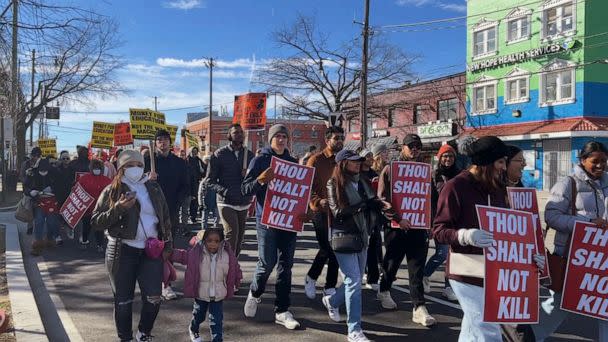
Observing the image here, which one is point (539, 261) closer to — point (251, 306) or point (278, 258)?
point (278, 258)

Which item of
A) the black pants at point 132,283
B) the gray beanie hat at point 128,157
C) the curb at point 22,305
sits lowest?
the curb at point 22,305

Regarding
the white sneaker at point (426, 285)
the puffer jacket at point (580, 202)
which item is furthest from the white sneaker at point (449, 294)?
the puffer jacket at point (580, 202)

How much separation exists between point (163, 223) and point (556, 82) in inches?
1072

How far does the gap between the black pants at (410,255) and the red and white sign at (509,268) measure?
2.12m

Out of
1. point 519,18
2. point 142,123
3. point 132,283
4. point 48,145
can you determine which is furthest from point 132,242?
point 519,18

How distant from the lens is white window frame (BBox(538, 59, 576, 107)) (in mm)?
26203

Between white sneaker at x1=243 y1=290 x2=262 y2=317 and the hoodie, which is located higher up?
the hoodie

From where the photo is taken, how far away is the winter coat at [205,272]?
15.0ft

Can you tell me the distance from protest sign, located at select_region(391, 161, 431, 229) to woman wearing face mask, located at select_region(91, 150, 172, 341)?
8.68 ft

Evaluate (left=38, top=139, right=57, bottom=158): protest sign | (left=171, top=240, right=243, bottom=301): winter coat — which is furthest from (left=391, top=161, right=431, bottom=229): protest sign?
(left=38, top=139, right=57, bottom=158): protest sign

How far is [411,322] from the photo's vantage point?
5645 mm

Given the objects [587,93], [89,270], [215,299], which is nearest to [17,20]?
[89,270]

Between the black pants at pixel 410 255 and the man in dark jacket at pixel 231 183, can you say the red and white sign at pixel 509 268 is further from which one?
the man in dark jacket at pixel 231 183

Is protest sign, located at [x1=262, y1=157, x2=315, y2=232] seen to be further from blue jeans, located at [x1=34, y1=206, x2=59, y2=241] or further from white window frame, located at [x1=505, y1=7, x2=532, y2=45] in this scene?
white window frame, located at [x1=505, y1=7, x2=532, y2=45]
